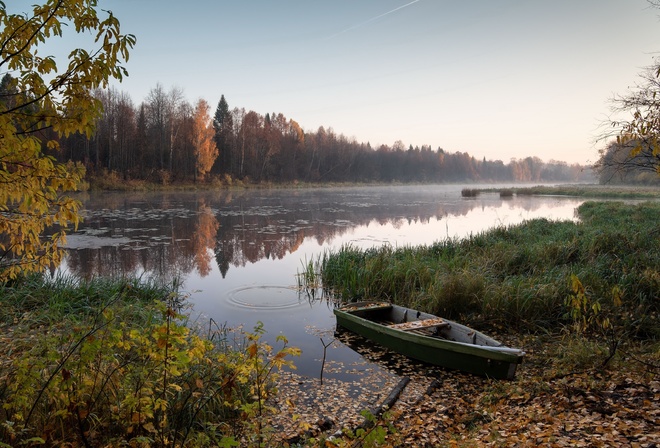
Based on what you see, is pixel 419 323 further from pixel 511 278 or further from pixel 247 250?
pixel 247 250

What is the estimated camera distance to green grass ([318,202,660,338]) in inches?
344

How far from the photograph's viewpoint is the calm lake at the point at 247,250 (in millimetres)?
9258

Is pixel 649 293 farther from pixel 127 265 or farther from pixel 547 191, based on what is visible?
pixel 547 191

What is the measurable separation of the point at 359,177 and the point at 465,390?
86.5m

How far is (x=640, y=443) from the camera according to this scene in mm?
3791

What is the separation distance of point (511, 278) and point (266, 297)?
617cm

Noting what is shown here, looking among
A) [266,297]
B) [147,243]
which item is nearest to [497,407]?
[266,297]

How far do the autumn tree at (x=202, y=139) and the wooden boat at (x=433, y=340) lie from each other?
151 ft

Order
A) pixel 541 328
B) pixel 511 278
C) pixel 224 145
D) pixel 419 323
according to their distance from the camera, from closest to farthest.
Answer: pixel 419 323
pixel 541 328
pixel 511 278
pixel 224 145

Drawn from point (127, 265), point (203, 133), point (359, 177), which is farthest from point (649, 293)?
point (359, 177)

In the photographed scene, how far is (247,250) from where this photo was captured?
54.9ft

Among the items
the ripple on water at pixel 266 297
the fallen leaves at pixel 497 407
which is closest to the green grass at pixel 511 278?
the ripple on water at pixel 266 297

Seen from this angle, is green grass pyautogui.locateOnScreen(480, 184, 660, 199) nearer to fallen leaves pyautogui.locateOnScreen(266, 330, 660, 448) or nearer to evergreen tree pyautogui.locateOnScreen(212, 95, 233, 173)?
evergreen tree pyautogui.locateOnScreen(212, 95, 233, 173)

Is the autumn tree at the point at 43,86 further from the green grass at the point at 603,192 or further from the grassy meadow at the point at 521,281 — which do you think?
the green grass at the point at 603,192
